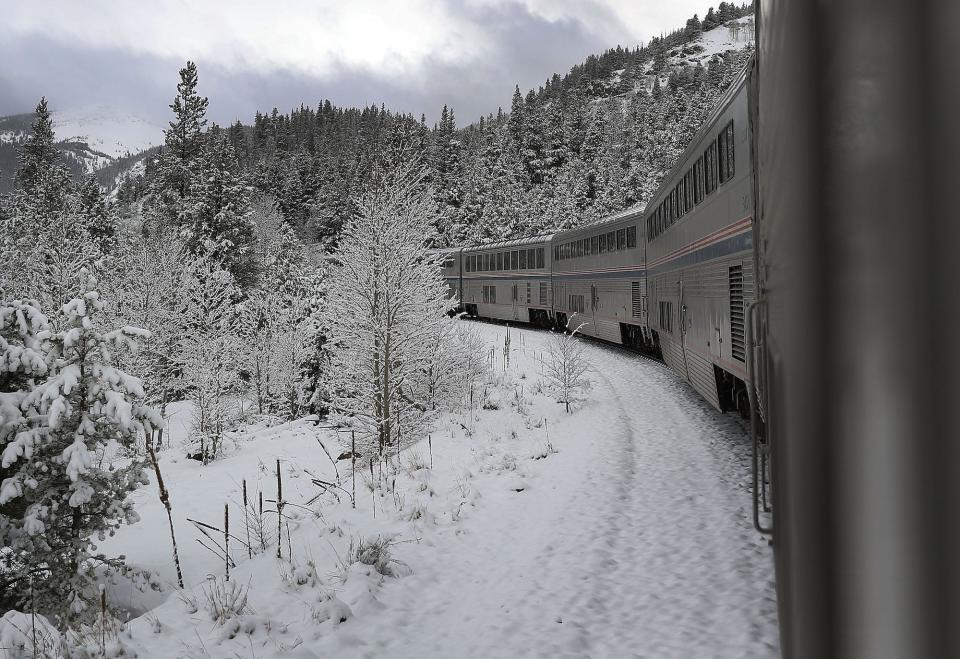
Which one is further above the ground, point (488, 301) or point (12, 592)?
point (488, 301)

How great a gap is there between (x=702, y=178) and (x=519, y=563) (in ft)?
21.6

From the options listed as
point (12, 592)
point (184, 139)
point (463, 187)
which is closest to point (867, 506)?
point (12, 592)

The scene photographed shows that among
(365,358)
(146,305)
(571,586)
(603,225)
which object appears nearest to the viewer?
(571,586)

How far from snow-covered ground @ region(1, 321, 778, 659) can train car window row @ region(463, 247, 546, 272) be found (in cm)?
1827

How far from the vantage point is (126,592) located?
943 centimetres

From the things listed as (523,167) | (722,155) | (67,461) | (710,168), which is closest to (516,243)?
(710,168)

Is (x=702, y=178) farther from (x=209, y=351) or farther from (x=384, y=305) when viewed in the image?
(x=209, y=351)

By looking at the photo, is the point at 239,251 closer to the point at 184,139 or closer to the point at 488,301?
the point at 184,139

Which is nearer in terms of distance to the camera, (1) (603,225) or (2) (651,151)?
(1) (603,225)

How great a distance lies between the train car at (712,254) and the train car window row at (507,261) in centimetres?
1564

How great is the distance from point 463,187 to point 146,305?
184ft

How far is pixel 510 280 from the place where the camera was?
3391cm

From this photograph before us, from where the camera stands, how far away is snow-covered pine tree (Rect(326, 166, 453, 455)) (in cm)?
1526

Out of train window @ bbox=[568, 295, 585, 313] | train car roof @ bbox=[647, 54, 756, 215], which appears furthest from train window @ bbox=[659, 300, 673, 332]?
train window @ bbox=[568, 295, 585, 313]
